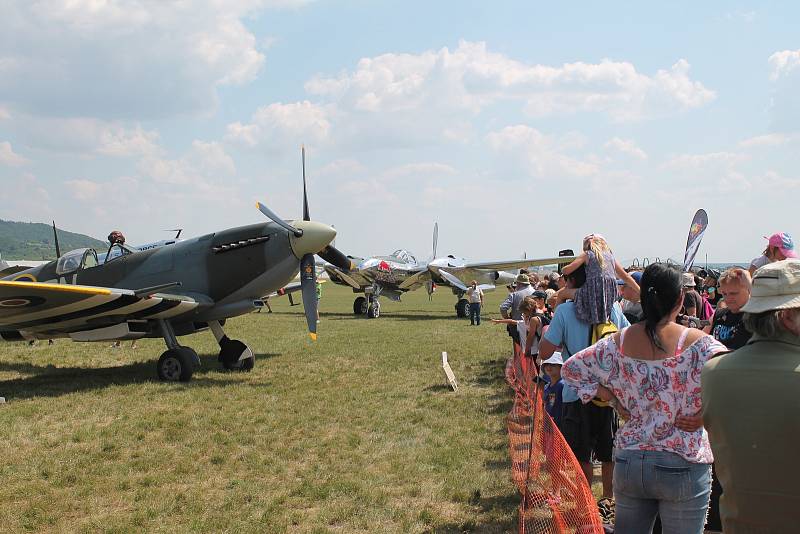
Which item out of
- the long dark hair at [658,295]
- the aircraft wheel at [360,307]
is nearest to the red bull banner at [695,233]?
the long dark hair at [658,295]

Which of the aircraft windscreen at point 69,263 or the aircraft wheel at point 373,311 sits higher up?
the aircraft windscreen at point 69,263

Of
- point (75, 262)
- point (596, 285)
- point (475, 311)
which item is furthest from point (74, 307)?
point (475, 311)

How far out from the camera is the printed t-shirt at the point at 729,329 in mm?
4363

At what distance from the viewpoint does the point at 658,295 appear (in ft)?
8.91

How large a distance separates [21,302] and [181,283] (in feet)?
8.34

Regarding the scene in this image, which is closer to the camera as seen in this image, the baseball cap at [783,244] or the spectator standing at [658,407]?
the spectator standing at [658,407]

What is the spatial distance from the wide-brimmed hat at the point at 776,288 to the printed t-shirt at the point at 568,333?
1905 mm

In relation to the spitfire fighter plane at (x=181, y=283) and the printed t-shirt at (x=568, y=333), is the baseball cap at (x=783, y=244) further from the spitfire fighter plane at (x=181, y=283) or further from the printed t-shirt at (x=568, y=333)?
the spitfire fighter plane at (x=181, y=283)

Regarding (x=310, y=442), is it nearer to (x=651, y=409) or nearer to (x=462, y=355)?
(x=651, y=409)

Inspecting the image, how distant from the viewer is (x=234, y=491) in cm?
530

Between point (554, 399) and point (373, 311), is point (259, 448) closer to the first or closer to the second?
point (554, 399)

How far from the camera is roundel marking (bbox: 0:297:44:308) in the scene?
9385 millimetres

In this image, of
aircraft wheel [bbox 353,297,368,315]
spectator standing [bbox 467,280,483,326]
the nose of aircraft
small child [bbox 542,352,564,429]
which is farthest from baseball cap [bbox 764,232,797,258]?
aircraft wheel [bbox 353,297,368,315]

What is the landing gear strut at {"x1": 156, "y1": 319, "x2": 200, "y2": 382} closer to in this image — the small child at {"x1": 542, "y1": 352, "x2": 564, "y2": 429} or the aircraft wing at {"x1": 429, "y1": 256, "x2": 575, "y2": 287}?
the small child at {"x1": 542, "y1": 352, "x2": 564, "y2": 429}
